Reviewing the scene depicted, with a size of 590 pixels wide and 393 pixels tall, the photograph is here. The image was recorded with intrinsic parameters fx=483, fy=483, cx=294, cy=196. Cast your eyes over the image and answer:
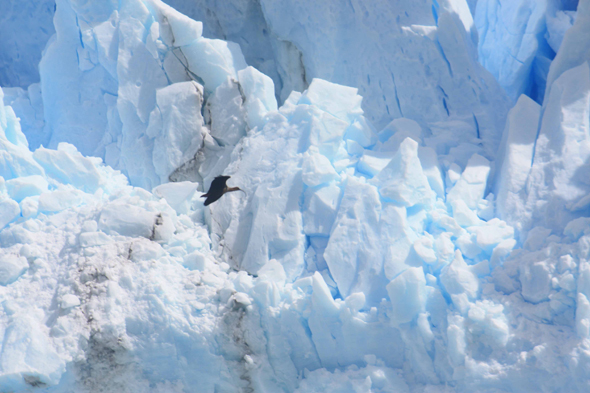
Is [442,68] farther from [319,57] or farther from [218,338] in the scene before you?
[218,338]

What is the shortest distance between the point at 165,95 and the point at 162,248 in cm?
120

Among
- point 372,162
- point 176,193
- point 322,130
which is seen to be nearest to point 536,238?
point 372,162

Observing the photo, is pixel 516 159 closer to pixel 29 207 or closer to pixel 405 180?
pixel 405 180

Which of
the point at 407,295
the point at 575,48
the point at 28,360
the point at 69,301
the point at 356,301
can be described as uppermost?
the point at 575,48

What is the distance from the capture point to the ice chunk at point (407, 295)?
2.44m

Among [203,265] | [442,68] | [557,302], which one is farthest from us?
[442,68]

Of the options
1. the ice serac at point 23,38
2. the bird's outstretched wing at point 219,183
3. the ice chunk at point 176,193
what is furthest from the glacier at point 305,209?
the ice serac at point 23,38

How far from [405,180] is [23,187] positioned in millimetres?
2330

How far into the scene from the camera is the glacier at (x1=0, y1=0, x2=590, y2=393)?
2.44 m

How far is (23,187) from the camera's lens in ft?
9.83

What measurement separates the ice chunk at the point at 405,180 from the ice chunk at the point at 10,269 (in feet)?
6.80

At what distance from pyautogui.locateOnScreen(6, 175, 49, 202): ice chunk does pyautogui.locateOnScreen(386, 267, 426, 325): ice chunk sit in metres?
2.26

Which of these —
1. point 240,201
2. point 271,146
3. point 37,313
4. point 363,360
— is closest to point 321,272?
point 363,360

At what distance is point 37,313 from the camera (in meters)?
2.57
